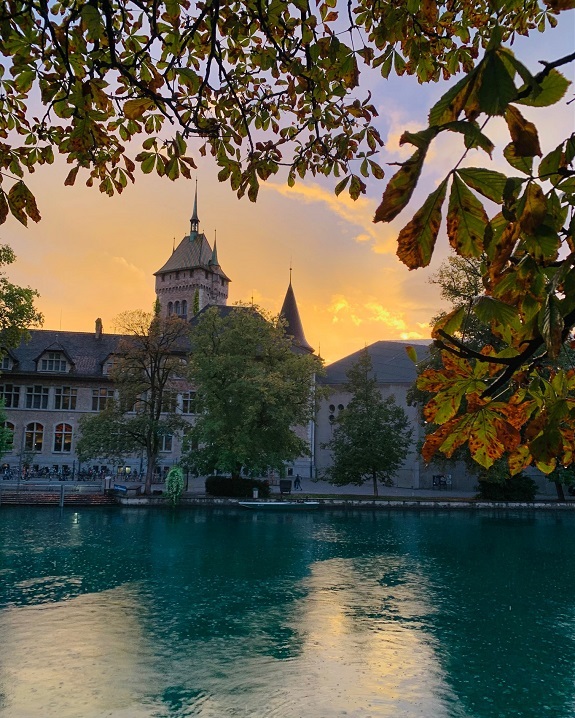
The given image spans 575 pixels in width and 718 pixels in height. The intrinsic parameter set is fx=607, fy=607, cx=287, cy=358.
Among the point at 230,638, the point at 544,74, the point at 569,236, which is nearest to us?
the point at 544,74

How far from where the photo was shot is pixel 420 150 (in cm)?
129

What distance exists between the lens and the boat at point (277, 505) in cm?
3581

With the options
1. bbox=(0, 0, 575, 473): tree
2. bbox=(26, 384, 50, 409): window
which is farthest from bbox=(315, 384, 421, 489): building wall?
bbox=(0, 0, 575, 473): tree

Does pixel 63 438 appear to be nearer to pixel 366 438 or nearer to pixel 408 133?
pixel 366 438

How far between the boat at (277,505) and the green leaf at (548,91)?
3550 centimetres

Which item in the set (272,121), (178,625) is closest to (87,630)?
(178,625)

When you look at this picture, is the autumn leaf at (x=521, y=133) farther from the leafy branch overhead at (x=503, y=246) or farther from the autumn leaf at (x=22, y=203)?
the autumn leaf at (x=22, y=203)

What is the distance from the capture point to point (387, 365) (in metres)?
59.6

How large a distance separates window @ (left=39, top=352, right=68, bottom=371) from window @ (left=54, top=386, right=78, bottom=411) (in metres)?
1.67

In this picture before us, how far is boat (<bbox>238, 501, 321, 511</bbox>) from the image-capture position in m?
35.8

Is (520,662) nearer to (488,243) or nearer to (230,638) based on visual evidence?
(230,638)

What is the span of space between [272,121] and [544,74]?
175 inches

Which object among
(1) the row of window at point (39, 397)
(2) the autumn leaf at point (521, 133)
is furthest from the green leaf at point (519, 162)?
(1) the row of window at point (39, 397)

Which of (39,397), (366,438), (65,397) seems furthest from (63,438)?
(366,438)
